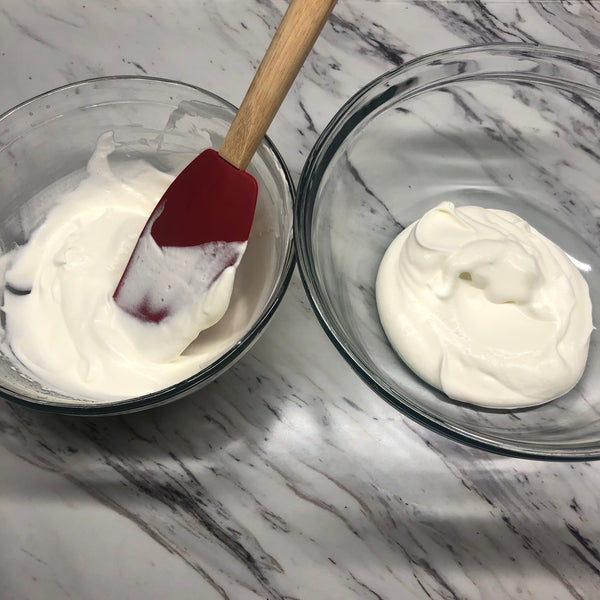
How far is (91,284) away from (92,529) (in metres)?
0.40

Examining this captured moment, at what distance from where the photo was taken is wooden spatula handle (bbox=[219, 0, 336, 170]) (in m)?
0.68

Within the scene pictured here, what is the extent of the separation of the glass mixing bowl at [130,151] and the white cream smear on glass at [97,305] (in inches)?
0.8

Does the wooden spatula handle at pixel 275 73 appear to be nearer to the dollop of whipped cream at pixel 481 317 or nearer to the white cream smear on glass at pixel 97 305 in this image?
the white cream smear on glass at pixel 97 305

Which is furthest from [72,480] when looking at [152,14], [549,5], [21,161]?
[549,5]

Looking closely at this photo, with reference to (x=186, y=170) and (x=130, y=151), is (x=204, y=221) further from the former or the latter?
(x=130, y=151)

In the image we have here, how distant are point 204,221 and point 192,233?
3 centimetres

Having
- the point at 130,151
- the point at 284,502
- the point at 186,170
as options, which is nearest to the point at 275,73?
the point at 186,170

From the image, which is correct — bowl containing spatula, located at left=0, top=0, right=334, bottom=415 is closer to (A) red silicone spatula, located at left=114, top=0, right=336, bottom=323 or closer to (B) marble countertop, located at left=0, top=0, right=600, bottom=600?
(A) red silicone spatula, located at left=114, top=0, right=336, bottom=323

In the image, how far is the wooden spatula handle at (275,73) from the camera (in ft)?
2.24

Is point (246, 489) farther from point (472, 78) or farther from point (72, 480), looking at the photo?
point (472, 78)

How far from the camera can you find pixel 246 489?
911 mm

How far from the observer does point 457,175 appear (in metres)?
1.06

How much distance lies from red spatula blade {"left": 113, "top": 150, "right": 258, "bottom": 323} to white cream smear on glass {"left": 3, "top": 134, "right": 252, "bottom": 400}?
0.06 feet

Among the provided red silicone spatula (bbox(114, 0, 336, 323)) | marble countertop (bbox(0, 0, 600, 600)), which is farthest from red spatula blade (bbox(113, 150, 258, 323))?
marble countertop (bbox(0, 0, 600, 600))
